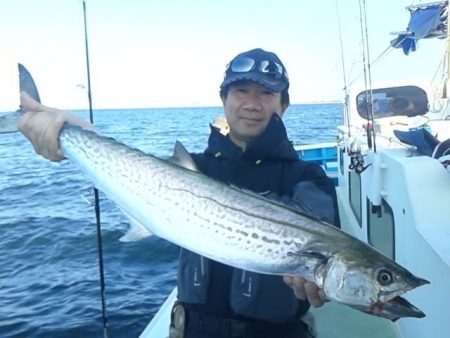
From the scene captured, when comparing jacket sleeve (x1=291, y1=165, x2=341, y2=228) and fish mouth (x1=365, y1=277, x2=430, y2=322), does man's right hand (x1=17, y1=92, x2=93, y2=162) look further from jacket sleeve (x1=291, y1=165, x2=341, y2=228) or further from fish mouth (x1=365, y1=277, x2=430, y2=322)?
fish mouth (x1=365, y1=277, x2=430, y2=322)

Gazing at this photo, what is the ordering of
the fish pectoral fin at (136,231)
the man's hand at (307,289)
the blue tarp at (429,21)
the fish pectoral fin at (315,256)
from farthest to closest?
the blue tarp at (429,21), the fish pectoral fin at (136,231), the man's hand at (307,289), the fish pectoral fin at (315,256)

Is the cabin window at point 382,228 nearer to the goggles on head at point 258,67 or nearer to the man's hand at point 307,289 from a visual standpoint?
the goggles on head at point 258,67

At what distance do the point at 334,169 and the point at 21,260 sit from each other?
7597 mm

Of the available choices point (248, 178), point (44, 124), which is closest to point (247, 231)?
point (248, 178)

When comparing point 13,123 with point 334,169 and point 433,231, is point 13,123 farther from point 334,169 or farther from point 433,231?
point 334,169

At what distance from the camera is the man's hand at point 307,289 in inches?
83.6

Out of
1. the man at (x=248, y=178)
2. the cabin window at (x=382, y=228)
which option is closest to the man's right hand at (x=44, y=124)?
the man at (x=248, y=178)

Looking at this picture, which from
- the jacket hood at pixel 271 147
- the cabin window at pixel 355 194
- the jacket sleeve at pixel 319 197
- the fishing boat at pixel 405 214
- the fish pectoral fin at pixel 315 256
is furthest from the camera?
the cabin window at pixel 355 194

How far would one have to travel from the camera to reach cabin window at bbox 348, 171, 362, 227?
22.9ft

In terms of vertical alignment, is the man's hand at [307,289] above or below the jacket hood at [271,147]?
below

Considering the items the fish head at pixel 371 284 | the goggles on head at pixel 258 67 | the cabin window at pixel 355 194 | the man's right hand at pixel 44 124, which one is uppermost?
the goggles on head at pixel 258 67

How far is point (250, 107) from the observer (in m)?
2.90

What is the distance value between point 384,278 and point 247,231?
0.60 metres

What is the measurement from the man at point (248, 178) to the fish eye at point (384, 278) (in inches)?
17.0
